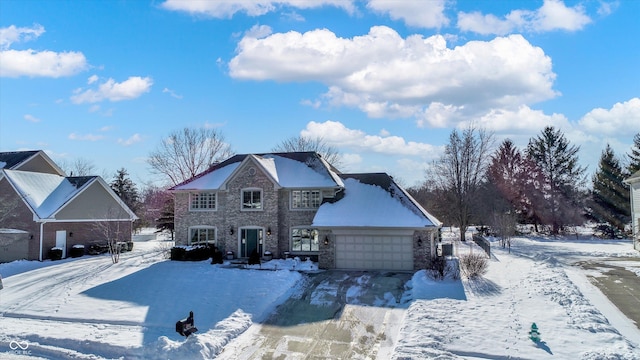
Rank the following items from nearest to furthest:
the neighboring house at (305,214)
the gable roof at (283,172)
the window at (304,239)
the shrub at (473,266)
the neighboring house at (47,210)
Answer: the shrub at (473,266) < the neighboring house at (305,214) < the window at (304,239) < the gable roof at (283,172) < the neighboring house at (47,210)

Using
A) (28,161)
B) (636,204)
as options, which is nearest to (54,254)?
(28,161)

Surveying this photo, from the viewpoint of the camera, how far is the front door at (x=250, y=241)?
25.9 metres

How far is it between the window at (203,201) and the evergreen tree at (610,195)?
38.2m

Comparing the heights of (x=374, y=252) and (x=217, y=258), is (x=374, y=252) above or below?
above

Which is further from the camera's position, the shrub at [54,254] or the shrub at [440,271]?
the shrub at [54,254]

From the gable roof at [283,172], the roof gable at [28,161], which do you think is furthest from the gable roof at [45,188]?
the gable roof at [283,172]

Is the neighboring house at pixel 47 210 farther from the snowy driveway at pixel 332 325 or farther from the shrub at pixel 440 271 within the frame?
the shrub at pixel 440 271

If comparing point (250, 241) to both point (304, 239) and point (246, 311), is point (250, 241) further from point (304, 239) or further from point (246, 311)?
point (246, 311)

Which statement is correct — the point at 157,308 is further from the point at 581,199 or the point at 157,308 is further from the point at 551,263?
the point at 581,199

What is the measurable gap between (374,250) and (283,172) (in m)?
7.98

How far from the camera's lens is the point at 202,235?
89.8 ft

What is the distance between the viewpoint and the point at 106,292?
59.5ft

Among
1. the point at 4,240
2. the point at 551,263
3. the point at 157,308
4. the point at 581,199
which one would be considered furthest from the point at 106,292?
the point at 581,199

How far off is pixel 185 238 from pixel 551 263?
21314 millimetres
